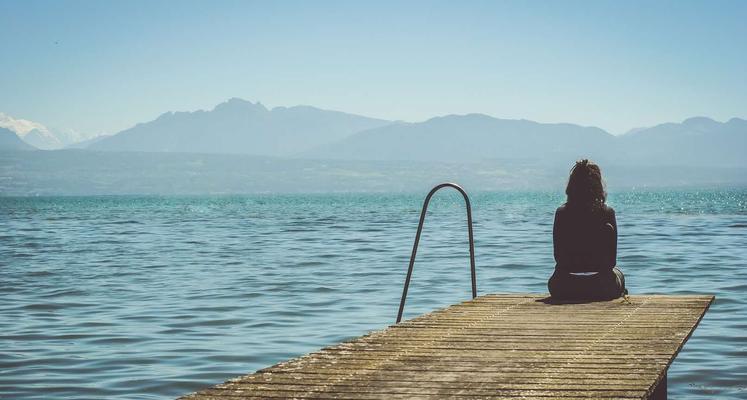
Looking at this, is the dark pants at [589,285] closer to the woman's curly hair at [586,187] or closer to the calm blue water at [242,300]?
the woman's curly hair at [586,187]

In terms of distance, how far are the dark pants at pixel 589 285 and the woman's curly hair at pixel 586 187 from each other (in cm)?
99

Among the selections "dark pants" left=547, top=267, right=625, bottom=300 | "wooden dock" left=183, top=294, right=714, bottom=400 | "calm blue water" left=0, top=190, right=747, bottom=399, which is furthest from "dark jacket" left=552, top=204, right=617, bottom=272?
"calm blue water" left=0, top=190, right=747, bottom=399

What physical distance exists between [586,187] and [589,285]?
53.2 inches

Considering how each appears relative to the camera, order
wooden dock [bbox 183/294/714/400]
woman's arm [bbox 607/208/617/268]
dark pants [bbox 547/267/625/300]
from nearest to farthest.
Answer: wooden dock [bbox 183/294/714/400] → woman's arm [bbox 607/208/617/268] → dark pants [bbox 547/267/625/300]

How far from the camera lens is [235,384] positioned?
21.8 ft

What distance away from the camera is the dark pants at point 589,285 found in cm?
1119

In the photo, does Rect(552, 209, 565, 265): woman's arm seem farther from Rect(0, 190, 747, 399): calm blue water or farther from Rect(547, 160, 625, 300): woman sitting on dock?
Rect(0, 190, 747, 399): calm blue water

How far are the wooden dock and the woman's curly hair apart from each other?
1.15 m

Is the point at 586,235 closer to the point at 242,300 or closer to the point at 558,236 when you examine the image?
the point at 558,236

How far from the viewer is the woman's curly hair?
10484mm

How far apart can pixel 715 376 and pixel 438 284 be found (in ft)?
34.4

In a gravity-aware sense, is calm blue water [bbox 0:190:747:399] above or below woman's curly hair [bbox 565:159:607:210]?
below

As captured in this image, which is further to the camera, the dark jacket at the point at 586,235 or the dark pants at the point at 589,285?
the dark pants at the point at 589,285

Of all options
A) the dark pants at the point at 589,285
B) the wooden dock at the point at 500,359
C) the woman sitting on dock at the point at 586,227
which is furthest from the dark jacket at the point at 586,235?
the wooden dock at the point at 500,359
